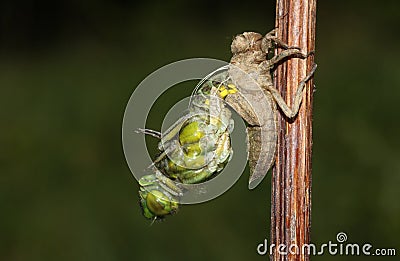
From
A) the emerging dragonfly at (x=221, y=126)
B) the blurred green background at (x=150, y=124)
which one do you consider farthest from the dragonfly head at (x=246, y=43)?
the blurred green background at (x=150, y=124)

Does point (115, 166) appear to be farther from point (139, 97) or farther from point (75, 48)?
point (139, 97)

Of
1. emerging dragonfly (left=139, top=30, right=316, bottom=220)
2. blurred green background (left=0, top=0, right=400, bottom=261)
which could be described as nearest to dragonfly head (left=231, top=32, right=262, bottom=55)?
emerging dragonfly (left=139, top=30, right=316, bottom=220)

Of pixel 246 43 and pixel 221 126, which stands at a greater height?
pixel 246 43

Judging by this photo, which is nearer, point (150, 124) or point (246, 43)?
point (246, 43)

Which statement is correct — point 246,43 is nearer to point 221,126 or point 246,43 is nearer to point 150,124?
point 221,126

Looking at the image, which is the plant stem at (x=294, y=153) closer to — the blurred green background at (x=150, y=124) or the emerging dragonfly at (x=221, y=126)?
the emerging dragonfly at (x=221, y=126)

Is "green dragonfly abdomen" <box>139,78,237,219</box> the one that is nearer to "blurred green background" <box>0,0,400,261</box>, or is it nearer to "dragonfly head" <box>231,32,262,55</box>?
"dragonfly head" <box>231,32,262,55</box>

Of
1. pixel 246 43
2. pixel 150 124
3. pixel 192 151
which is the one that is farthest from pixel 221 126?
pixel 150 124

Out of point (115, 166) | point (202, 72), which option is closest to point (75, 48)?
point (115, 166)
